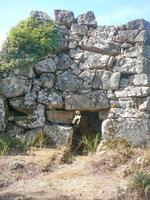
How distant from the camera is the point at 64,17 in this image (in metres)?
10.6

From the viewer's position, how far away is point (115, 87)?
384 inches

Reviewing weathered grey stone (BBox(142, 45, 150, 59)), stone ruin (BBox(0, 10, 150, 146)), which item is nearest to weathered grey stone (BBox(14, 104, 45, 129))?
stone ruin (BBox(0, 10, 150, 146))

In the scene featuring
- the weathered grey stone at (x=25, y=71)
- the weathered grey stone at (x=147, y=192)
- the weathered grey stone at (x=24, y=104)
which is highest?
the weathered grey stone at (x=25, y=71)

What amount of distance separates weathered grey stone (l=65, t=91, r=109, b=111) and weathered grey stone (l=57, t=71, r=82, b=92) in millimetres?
222

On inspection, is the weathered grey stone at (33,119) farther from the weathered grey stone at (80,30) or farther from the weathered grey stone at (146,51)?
the weathered grey stone at (146,51)

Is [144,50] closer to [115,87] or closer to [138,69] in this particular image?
[138,69]

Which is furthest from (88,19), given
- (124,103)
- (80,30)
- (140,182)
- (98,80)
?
(140,182)

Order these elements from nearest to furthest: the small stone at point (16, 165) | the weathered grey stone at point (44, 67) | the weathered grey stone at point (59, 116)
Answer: the small stone at point (16, 165) < the weathered grey stone at point (59, 116) < the weathered grey stone at point (44, 67)

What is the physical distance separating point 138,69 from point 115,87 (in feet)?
2.25

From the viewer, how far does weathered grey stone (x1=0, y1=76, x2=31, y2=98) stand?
988cm

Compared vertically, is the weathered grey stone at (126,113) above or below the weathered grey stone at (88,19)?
below

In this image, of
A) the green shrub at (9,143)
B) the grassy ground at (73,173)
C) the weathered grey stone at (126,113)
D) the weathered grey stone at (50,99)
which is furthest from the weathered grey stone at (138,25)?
the green shrub at (9,143)

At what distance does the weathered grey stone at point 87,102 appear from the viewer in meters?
9.79

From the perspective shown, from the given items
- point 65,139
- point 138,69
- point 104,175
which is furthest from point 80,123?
point 104,175
